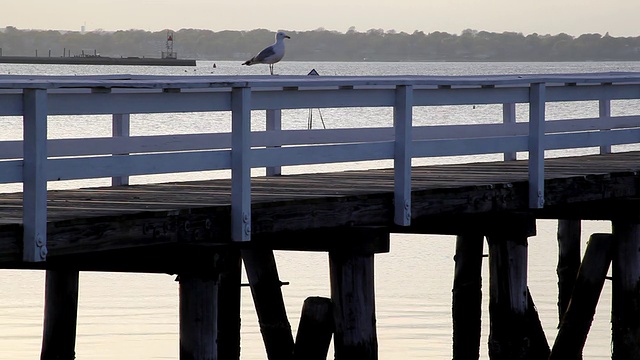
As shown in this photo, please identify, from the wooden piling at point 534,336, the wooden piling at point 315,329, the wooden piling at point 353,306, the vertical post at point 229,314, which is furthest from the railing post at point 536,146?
the vertical post at point 229,314

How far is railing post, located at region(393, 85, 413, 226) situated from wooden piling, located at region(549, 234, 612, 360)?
3059 mm

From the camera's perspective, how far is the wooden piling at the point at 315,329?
30.4 ft

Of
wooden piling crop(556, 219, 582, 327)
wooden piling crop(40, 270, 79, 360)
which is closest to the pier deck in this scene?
wooden piling crop(40, 270, 79, 360)

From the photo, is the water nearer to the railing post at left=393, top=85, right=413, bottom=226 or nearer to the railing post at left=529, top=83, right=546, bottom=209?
the railing post at left=529, top=83, right=546, bottom=209

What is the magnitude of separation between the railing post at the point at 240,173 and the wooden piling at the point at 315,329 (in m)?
1.21

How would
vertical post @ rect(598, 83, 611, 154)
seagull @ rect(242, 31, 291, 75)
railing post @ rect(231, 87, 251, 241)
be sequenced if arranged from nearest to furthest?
1. railing post @ rect(231, 87, 251, 241)
2. vertical post @ rect(598, 83, 611, 154)
3. seagull @ rect(242, 31, 291, 75)

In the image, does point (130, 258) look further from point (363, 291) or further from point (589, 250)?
point (589, 250)

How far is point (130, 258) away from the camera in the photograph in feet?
26.8

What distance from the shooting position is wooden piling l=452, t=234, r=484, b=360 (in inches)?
516

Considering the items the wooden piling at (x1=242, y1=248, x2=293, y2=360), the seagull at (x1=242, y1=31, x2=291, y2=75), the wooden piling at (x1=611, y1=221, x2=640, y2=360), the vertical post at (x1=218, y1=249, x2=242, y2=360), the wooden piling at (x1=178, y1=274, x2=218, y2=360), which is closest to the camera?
the wooden piling at (x1=178, y1=274, x2=218, y2=360)

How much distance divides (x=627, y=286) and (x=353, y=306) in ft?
12.4

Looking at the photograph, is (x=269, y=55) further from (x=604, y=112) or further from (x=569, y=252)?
(x=604, y=112)

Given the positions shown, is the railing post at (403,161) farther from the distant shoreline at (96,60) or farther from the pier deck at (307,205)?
the distant shoreline at (96,60)

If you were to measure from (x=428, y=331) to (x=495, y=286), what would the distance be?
15.6ft
